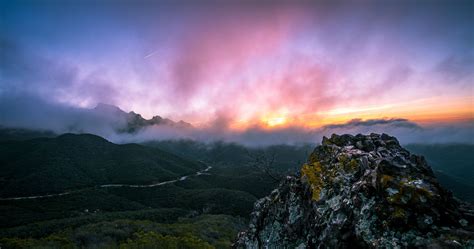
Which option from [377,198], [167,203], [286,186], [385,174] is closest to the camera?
[377,198]

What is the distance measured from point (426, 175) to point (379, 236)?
5461 millimetres

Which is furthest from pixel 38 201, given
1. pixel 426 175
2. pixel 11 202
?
pixel 426 175

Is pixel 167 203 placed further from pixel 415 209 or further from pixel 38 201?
pixel 415 209

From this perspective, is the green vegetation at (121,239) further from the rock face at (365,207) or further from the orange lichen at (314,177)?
the orange lichen at (314,177)

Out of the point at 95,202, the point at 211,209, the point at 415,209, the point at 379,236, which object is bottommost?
the point at 211,209

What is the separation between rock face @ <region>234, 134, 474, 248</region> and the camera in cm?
1280

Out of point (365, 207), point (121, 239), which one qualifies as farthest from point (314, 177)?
point (121, 239)

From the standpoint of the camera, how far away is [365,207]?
14.6 meters

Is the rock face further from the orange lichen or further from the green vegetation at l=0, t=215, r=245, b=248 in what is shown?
the green vegetation at l=0, t=215, r=245, b=248

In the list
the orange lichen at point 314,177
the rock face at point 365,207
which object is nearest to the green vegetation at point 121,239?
the rock face at point 365,207

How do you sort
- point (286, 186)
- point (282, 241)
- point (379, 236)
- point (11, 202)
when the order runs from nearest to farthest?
1. point (379, 236)
2. point (282, 241)
3. point (286, 186)
4. point (11, 202)

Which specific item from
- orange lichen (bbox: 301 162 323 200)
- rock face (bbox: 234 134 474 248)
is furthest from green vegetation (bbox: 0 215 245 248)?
orange lichen (bbox: 301 162 323 200)

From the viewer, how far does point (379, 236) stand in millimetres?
13109

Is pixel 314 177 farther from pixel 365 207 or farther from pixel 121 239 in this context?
pixel 121 239
